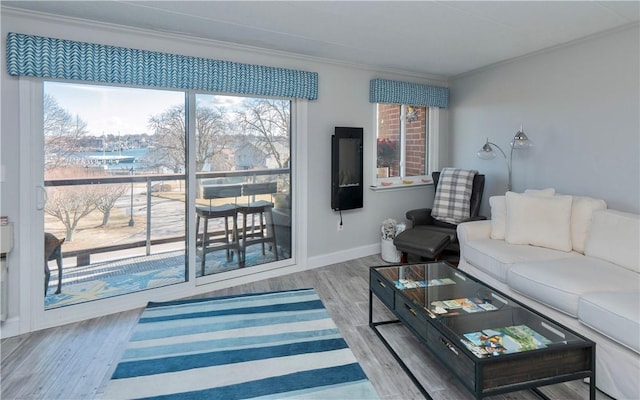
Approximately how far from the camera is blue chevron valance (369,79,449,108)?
4.27 m

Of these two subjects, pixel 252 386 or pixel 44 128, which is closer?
pixel 252 386

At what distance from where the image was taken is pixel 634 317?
1781mm

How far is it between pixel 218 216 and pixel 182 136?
83 centimetres

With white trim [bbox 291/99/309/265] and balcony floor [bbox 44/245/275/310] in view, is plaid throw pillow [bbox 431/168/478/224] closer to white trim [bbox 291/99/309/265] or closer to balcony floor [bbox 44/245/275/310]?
white trim [bbox 291/99/309/265]

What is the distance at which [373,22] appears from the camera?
282 cm

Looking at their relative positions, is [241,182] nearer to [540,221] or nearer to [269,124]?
[269,124]

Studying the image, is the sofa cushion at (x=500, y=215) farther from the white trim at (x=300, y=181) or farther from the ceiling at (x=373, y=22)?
the white trim at (x=300, y=181)

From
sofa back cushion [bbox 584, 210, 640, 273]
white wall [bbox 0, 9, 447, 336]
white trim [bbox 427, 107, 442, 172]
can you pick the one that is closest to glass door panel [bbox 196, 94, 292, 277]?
white wall [bbox 0, 9, 447, 336]

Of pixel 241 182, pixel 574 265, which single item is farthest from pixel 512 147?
pixel 241 182

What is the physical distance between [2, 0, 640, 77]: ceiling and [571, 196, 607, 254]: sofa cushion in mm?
1434

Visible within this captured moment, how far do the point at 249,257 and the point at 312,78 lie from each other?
2002 millimetres

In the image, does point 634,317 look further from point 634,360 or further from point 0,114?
point 0,114

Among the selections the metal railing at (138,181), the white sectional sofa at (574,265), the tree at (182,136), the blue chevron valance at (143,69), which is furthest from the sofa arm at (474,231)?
the tree at (182,136)

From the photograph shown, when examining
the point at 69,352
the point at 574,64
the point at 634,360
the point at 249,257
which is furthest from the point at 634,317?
the point at 69,352
